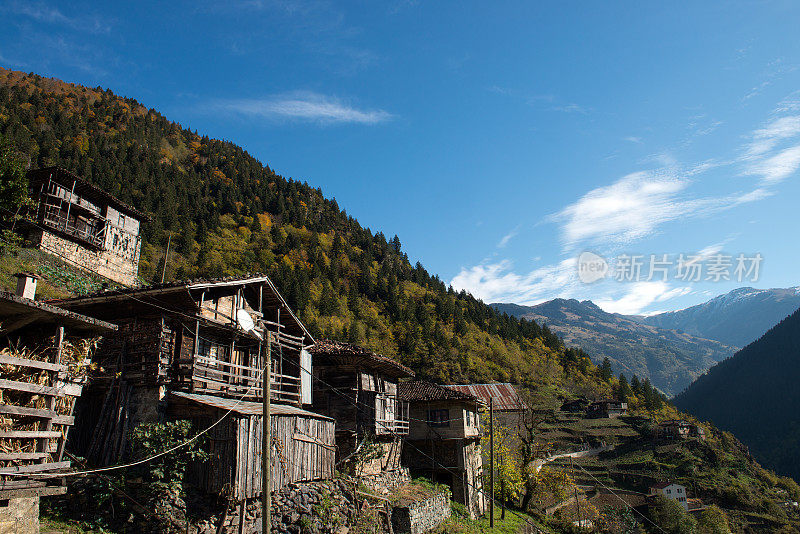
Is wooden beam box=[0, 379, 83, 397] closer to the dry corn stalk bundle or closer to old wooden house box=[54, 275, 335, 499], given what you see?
the dry corn stalk bundle

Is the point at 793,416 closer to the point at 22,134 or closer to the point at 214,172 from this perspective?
the point at 214,172

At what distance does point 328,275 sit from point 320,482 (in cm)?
7795

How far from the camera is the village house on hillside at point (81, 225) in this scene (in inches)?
1393

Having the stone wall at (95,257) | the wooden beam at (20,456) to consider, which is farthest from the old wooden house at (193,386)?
the stone wall at (95,257)

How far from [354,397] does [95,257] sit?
25.4 m

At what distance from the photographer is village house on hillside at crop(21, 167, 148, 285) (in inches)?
1393

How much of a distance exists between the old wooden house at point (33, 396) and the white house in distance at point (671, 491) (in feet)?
261

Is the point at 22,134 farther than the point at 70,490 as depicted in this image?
Yes

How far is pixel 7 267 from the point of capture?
94.3ft

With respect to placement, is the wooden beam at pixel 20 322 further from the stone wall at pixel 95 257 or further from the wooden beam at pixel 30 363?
the stone wall at pixel 95 257

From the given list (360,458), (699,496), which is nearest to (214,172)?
(360,458)

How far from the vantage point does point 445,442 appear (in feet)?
121

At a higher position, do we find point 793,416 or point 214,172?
point 214,172

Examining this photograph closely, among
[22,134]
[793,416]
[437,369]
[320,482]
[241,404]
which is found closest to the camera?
[241,404]
